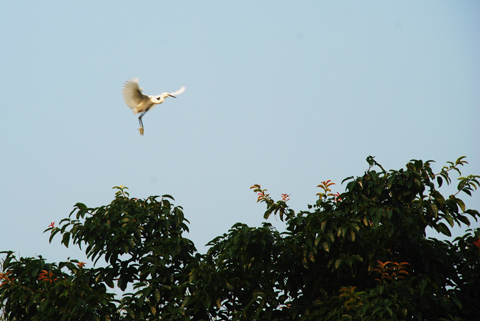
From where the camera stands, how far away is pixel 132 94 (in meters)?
9.58

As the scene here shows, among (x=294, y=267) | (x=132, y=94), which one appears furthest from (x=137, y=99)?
(x=294, y=267)

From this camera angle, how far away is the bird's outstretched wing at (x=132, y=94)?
9.48 meters

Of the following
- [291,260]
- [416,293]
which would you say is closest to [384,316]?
[416,293]

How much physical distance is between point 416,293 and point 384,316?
473mm

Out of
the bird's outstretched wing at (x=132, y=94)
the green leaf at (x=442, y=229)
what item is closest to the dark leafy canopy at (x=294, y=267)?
the green leaf at (x=442, y=229)

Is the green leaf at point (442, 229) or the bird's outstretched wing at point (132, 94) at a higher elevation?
the bird's outstretched wing at point (132, 94)

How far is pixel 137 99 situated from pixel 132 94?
0.13 m

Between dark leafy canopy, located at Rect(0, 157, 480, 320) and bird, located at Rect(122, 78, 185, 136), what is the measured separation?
377 cm

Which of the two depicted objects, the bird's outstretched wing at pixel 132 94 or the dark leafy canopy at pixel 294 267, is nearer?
the dark leafy canopy at pixel 294 267

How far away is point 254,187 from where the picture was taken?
6109mm

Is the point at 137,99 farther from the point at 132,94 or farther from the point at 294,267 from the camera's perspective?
the point at 294,267

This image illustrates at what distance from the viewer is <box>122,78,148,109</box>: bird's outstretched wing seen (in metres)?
9.48

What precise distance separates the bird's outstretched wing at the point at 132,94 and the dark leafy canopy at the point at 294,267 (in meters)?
3.77

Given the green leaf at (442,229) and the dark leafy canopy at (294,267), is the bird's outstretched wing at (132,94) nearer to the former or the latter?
the dark leafy canopy at (294,267)
